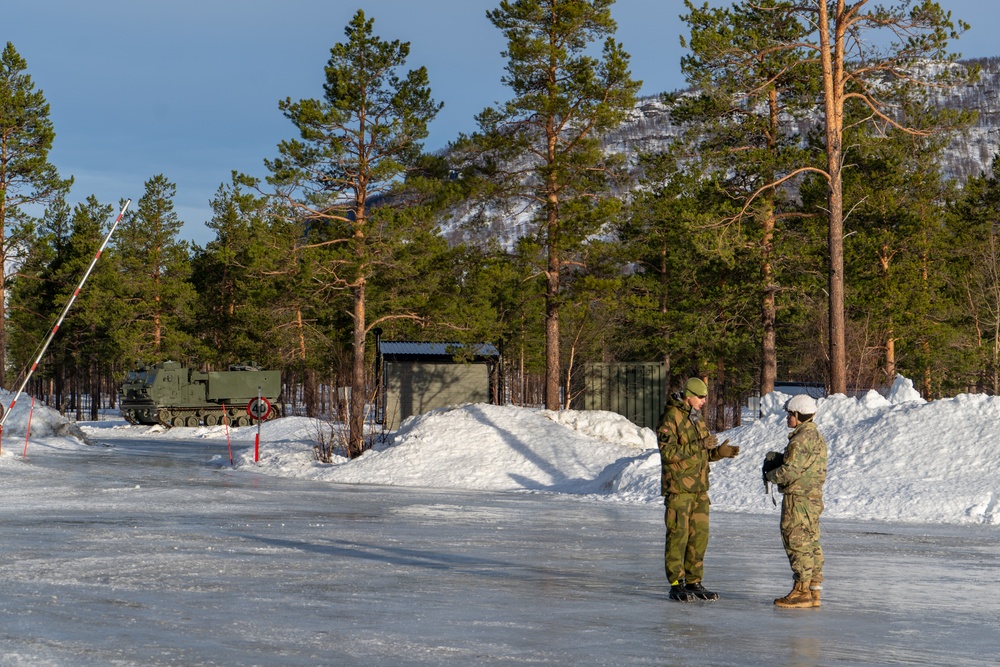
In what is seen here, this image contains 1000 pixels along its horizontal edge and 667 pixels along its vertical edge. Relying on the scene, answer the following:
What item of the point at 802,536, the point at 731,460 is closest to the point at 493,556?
the point at 802,536

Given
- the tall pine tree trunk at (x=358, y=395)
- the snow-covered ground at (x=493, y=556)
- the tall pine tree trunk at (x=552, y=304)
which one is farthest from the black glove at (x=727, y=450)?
the tall pine tree trunk at (x=552, y=304)

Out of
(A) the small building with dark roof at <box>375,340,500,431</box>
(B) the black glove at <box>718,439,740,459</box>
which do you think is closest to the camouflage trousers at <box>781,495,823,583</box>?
(B) the black glove at <box>718,439,740,459</box>

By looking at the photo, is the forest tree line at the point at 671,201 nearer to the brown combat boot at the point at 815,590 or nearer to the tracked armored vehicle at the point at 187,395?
the tracked armored vehicle at the point at 187,395

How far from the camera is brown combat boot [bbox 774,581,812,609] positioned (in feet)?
28.3

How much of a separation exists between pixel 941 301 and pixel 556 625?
38280mm

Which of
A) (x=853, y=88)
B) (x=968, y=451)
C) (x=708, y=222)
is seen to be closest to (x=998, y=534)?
(x=968, y=451)

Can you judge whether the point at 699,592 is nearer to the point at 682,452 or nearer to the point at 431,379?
the point at 682,452

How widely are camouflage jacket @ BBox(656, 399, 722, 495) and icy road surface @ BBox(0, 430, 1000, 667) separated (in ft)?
3.18

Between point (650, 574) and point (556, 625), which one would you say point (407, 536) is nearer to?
point (650, 574)

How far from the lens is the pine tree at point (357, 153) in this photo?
98.0 feet

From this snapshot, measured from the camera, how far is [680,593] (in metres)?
8.89

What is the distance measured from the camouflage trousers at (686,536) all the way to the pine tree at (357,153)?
20.6m

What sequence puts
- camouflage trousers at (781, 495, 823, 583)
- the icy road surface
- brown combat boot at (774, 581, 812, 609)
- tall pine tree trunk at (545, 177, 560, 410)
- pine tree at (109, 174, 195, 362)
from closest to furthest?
the icy road surface → brown combat boot at (774, 581, 812, 609) → camouflage trousers at (781, 495, 823, 583) → tall pine tree trunk at (545, 177, 560, 410) → pine tree at (109, 174, 195, 362)

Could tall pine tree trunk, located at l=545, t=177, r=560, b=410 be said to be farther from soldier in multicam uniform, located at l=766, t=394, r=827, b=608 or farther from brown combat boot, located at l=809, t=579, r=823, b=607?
brown combat boot, located at l=809, t=579, r=823, b=607
